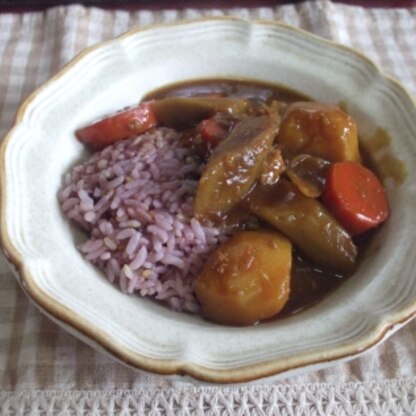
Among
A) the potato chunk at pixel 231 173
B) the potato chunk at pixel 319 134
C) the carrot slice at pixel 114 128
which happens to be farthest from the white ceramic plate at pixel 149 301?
the potato chunk at pixel 231 173

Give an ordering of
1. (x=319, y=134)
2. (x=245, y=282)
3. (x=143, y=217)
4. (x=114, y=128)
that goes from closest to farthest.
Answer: (x=245, y=282)
(x=143, y=217)
(x=319, y=134)
(x=114, y=128)

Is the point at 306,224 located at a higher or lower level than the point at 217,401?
higher

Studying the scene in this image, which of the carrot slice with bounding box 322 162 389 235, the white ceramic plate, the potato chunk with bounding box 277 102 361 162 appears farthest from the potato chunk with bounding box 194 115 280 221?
the white ceramic plate

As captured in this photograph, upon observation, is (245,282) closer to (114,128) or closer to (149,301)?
(149,301)

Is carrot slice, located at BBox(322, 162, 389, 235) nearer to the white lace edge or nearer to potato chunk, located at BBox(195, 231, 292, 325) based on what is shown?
potato chunk, located at BBox(195, 231, 292, 325)

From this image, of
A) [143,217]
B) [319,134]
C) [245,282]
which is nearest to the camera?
[245,282]

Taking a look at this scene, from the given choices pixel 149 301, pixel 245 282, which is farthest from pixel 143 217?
pixel 245 282

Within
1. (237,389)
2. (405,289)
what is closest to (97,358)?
(237,389)

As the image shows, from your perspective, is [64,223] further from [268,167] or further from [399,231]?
[399,231]

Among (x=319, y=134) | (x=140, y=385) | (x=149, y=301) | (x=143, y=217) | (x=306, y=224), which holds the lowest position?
(x=140, y=385)
